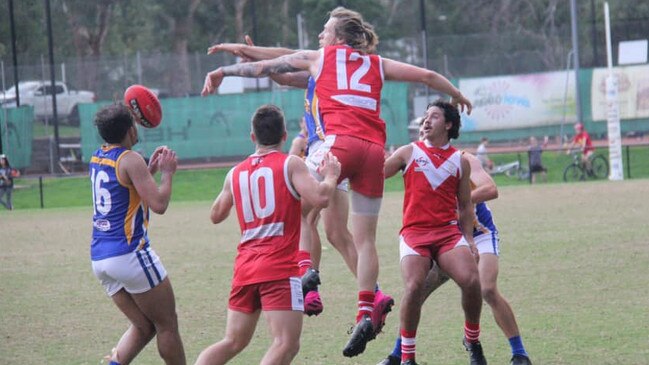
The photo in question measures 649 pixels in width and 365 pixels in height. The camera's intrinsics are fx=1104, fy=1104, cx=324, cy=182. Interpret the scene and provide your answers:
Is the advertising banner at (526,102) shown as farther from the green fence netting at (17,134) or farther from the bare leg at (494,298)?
the bare leg at (494,298)

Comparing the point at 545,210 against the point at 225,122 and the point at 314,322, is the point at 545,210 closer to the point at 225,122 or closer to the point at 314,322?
the point at 314,322

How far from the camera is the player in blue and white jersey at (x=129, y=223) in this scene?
7359 millimetres

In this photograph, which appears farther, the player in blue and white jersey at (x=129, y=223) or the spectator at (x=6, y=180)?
the spectator at (x=6, y=180)

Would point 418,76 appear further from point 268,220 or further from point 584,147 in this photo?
point 584,147

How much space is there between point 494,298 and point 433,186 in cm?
104

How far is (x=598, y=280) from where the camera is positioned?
12766mm

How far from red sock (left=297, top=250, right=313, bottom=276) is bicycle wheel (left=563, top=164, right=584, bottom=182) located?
80.6 feet

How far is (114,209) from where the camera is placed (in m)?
7.42

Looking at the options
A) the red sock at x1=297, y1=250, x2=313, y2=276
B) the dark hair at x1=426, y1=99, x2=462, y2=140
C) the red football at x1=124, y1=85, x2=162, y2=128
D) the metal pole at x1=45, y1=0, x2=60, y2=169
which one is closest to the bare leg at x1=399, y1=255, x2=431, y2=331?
the dark hair at x1=426, y1=99, x2=462, y2=140

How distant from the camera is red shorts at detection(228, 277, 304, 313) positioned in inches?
268

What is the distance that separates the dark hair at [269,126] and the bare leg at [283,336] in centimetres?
109

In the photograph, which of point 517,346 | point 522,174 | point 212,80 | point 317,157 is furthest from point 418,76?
point 522,174

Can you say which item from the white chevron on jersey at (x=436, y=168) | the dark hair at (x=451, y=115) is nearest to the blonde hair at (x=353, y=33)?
the dark hair at (x=451, y=115)

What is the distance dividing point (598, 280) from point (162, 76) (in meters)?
28.0
